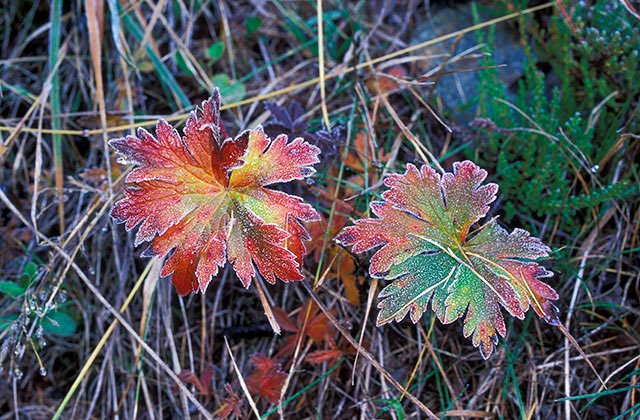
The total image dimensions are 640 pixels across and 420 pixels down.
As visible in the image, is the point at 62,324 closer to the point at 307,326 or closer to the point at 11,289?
the point at 11,289

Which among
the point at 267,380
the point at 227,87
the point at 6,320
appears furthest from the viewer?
the point at 227,87

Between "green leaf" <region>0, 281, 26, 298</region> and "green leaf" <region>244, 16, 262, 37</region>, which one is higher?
"green leaf" <region>244, 16, 262, 37</region>

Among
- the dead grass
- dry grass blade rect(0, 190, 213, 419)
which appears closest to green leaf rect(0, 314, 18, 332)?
the dead grass

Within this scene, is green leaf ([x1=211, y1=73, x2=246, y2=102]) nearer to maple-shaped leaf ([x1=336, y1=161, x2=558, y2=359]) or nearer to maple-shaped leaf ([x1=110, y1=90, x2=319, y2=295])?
maple-shaped leaf ([x1=110, y1=90, x2=319, y2=295])

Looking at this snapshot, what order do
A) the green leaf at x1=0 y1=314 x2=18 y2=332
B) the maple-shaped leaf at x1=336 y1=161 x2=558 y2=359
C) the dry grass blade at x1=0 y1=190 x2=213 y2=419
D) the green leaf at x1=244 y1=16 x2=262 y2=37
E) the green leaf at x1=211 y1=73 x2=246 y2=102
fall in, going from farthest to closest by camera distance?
the green leaf at x1=244 y1=16 x2=262 y2=37 → the green leaf at x1=211 y1=73 x2=246 y2=102 → the green leaf at x1=0 y1=314 x2=18 y2=332 → the dry grass blade at x1=0 y1=190 x2=213 y2=419 → the maple-shaped leaf at x1=336 y1=161 x2=558 y2=359

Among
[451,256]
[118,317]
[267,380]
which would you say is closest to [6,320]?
[118,317]

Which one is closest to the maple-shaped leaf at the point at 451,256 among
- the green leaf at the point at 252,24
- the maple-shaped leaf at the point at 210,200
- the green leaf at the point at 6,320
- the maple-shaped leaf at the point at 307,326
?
the maple-shaped leaf at the point at 210,200

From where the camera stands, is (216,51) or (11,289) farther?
(216,51)
